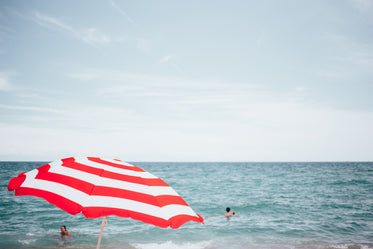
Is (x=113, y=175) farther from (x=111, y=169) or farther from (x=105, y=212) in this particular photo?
(x=105, y=212)

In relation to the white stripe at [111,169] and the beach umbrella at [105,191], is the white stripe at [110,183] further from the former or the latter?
the white stripe at [111,169]

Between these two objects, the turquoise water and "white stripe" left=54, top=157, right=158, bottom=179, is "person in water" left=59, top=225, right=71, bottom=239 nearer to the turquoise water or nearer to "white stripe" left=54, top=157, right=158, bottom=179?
the turquoise water

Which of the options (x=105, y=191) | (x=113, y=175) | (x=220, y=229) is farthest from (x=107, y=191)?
(x=220, y=229)

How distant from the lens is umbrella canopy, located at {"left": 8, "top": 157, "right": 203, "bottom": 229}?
3.38m

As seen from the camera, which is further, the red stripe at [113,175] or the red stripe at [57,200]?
the red stripe at [113,175]

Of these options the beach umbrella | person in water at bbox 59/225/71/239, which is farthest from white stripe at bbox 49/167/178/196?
person in water at bbox 59/225/71/239

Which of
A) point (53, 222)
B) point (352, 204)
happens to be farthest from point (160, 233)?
point (352, 204)

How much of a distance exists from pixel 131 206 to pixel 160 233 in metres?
11.9

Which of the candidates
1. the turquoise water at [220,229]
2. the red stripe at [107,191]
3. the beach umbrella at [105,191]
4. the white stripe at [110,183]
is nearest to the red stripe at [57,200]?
the beach umbrella at [105,191]

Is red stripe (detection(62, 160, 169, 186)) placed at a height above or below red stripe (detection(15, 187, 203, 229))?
above

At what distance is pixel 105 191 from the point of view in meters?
3.60

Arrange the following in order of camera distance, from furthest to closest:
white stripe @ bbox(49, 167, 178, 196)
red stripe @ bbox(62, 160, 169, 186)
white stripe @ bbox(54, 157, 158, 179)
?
white stripe @ bbox(54, 157, 158, 179) → red stripe @ bbox(62, 160, 169, 186) → white stripe @ bbox(49, 167, 178, 196)

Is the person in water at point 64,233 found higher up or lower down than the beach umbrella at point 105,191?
lower down

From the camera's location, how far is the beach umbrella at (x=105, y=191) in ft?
11.1
